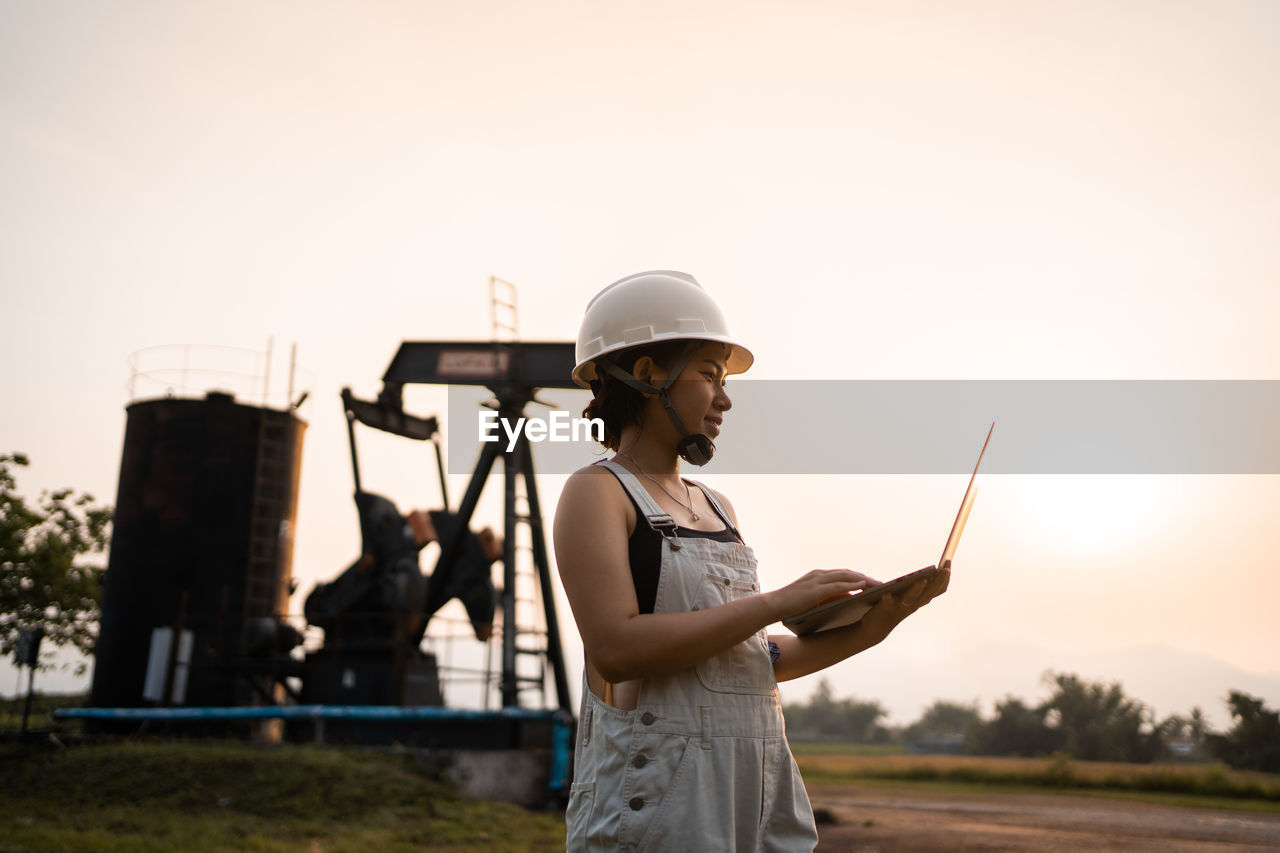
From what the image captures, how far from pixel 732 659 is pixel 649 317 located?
745mm

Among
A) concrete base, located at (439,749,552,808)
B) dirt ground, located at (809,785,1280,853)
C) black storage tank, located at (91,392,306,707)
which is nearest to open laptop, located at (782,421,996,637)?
dirt ground, located at (809,785,1280,853)

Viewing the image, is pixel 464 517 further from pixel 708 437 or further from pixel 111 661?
pixel 708 437

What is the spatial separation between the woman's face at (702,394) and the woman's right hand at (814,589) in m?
0.43

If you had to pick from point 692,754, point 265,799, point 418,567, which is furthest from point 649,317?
point 418,567

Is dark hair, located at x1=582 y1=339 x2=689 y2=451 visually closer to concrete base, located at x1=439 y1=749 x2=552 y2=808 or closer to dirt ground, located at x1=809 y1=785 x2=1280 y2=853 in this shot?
dirt ground, located at x1=809 y1=785 x2=1280 y2=853

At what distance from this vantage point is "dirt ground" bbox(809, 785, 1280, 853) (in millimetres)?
8836

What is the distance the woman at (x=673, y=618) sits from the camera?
175 cm

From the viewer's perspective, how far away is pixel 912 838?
33.6 ft

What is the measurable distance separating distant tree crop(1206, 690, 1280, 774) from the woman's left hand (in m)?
9.51

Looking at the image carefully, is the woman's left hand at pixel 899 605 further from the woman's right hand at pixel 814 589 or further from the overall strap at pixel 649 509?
the overall strap at pixel 649 509

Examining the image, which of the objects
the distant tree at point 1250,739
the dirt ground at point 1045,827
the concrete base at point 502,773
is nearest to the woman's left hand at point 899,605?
the dirt ground at point 1045,827

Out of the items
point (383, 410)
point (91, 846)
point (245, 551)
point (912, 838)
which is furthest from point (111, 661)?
point (912, 838)

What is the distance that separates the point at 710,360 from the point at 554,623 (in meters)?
13.5

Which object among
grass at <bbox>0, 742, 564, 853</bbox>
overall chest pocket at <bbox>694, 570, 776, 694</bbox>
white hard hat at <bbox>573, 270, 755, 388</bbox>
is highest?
white hard hat at <bbox>573, 270, 755, 388</bbox>
